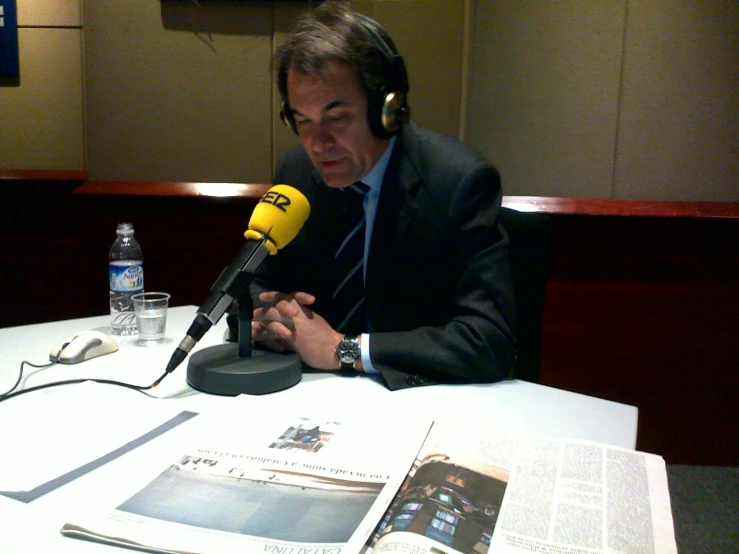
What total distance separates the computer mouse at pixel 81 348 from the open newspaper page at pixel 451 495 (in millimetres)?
710

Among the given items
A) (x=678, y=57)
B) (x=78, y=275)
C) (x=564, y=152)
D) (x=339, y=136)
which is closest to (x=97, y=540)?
(x=339, y=136)

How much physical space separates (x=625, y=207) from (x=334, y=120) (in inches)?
58.2

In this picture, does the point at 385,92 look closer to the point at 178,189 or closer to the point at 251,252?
the point at 251,252

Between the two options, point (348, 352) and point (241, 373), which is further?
point (348, 352)

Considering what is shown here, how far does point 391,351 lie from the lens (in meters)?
1.04

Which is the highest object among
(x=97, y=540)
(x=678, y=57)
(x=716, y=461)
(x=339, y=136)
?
(x=678, y=57)

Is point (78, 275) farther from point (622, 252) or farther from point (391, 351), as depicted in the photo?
point (622, 252)

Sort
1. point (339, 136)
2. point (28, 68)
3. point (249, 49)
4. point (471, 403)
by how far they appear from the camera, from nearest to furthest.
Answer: point (471, 403) → point (339, 136) → point (249, 49) → point (28, 68)

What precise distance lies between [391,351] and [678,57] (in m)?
2.07

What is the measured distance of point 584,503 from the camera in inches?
24.4

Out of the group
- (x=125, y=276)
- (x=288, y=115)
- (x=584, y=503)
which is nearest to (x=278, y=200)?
(x=288, y=115)

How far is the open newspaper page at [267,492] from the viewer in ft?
1.78

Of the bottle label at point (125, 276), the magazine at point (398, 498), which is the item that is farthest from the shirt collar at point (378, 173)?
the magazine at point (398, 498)

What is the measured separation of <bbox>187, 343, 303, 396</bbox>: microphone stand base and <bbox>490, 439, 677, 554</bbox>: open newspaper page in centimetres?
43
